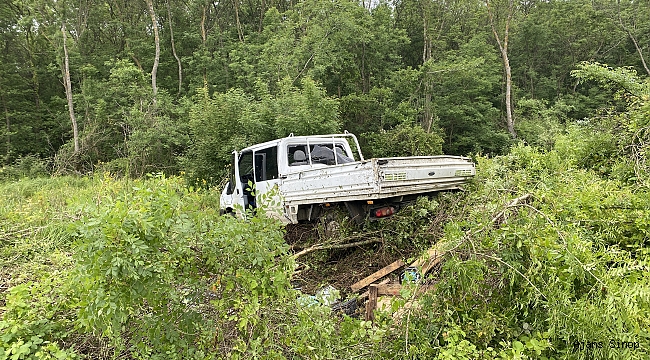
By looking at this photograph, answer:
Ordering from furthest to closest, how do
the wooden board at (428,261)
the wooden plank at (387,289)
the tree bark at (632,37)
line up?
1. the tree bark at (632,37)
2. the wooden plank at (387,289)
3. the wooden board at (428,261)

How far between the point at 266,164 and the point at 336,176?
218cm

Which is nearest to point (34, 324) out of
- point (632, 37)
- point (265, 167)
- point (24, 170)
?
→ point (265, 167)

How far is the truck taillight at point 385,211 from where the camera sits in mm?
5758

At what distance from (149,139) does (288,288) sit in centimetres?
1536

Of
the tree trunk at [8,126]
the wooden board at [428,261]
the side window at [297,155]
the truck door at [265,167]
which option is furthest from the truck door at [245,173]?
the tree trunk at [8,126]

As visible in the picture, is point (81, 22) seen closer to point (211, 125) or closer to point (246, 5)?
point (246, 5)

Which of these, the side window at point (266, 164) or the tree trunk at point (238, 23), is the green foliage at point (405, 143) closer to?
the side window at point (266, 164)

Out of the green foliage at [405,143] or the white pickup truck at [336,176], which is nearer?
the white pickup truck at [336,176]

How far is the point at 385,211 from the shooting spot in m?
5.78

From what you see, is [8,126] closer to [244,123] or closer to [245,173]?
[244,123]

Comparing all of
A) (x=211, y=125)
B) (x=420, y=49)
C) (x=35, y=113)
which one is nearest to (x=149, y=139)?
(x=211, y=125)

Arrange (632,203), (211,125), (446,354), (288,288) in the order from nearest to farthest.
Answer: (446,354) → (288,288) → (632,203) → (211,125)

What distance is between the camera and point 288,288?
304 centimetres

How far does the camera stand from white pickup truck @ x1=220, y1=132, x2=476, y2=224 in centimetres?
535
